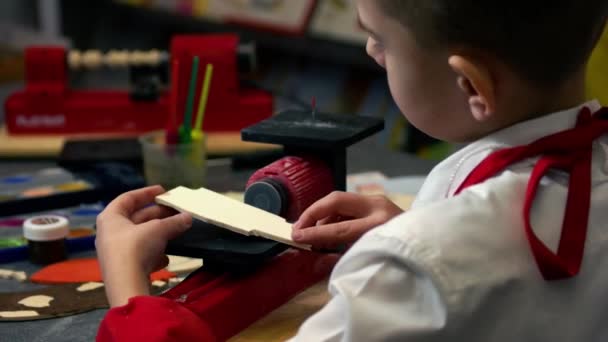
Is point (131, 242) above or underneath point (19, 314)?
above

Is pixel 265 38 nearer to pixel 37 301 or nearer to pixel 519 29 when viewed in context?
pixel 37 301

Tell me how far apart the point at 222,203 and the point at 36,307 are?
0.69ft

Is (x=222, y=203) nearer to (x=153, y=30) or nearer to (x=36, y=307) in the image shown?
(x=36, y=307)

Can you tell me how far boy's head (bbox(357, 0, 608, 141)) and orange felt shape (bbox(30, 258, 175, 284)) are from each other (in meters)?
0.37

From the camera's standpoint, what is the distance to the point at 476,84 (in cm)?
58

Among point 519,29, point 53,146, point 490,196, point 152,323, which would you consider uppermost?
point 519,29

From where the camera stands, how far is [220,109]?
147cm

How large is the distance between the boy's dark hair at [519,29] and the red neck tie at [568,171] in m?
0.04

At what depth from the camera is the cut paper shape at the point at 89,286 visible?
34.4 inches

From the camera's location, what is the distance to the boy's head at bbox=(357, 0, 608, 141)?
560 millimetres

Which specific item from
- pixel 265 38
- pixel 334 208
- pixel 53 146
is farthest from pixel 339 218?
pixel 265 38

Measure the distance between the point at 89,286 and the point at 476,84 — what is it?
1.58ft

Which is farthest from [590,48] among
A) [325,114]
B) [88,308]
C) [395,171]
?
[395,171]

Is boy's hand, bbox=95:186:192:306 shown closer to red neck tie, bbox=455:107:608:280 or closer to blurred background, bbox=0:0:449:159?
red neck tie, bbox=455:107:608:280
